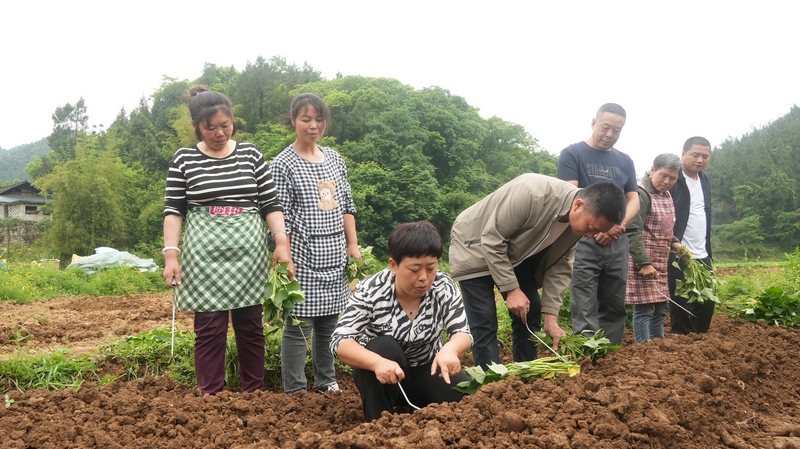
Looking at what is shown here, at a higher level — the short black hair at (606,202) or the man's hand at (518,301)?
the short black hair at (606,202)

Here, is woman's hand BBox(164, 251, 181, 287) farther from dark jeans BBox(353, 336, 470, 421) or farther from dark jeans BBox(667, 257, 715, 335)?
dark jeans BBox(667, 257, 715, 335)

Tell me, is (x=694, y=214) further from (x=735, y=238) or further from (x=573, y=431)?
(x=735, y=238)

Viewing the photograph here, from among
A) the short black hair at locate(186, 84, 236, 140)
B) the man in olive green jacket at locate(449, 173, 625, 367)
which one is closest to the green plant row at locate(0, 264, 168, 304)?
the short black hair at locate(186, 84, 236, 140)

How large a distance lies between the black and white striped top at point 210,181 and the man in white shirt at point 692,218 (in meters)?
3.55

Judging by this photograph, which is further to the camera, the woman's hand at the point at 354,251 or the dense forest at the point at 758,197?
the dense forest at the point at 758,197

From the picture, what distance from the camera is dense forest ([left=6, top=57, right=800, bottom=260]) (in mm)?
28062

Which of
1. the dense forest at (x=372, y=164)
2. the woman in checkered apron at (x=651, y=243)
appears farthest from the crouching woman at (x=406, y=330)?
the dense forest at (x=372, y=164)

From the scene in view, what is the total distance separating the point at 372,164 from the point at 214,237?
24538mm

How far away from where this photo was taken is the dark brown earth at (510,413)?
2350 millimetres

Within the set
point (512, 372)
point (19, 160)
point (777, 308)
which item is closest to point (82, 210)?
point (777, 308)

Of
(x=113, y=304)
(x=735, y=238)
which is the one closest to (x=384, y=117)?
(x=113, y=304)

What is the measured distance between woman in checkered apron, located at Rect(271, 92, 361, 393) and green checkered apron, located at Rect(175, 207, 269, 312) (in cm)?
46

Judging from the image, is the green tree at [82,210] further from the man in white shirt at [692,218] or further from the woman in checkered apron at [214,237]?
the man in white shirt at [692,218]

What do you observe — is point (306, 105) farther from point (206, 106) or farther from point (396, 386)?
point (396, 386)
